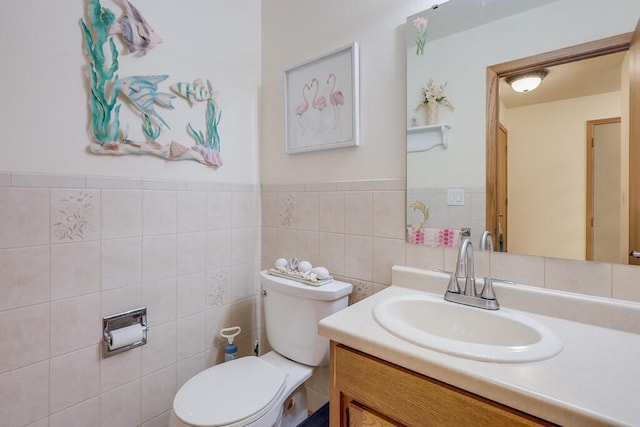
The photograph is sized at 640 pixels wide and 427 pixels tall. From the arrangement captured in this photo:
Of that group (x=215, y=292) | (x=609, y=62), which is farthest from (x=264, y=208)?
(x=609, y=62)

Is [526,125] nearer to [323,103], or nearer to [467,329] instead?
[467,329]

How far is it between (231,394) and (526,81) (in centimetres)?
146

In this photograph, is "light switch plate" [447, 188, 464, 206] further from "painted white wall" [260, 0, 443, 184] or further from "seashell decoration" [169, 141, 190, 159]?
"seashell decoration" [169, 141, 190, 159]

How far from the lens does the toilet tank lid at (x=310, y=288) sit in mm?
1235

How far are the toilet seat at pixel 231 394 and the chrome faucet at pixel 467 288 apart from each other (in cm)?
72

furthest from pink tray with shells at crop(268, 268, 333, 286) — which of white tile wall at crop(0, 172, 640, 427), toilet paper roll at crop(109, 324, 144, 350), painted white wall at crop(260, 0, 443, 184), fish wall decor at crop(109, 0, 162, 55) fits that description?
fish wall decor at crop(109, 0, 162, 55)

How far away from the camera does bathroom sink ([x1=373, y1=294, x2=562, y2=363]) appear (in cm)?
68

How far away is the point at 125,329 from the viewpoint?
121 cm

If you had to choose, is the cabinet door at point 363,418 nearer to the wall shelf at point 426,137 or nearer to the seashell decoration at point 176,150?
the wall shelf at point 426,137

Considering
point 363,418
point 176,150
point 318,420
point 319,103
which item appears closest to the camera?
point 363,418

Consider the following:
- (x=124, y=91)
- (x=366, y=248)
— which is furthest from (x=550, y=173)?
(x=124, y=91)

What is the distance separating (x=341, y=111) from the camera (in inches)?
54.8

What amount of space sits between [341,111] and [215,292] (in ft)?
3.58

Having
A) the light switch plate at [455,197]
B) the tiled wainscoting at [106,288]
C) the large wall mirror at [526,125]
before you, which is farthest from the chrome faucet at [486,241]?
the tiled wainscoting at [106,288]
